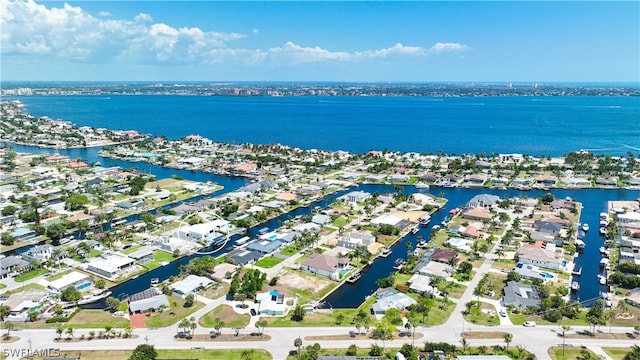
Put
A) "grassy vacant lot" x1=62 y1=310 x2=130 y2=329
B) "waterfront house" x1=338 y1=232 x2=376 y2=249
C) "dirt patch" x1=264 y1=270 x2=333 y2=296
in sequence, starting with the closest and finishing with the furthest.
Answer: "grassy vacant lot" x1=62 y1=310 x2=130 y2=329, "dirt patch" x1=264 y1=270 x2=333 y2=296, "waterfront house" x1=338 y1=232 x2=376 y2=249

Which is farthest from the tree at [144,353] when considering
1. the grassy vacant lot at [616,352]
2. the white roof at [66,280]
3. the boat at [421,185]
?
the boat at [421,185]

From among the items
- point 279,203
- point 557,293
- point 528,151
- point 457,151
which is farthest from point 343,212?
point 528,151

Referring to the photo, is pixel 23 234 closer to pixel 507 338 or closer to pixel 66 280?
pixel 66 280

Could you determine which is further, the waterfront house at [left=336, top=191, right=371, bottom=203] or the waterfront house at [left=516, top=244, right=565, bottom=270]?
the waterfront house at [left=336, top=191, right=371, bottom=203]

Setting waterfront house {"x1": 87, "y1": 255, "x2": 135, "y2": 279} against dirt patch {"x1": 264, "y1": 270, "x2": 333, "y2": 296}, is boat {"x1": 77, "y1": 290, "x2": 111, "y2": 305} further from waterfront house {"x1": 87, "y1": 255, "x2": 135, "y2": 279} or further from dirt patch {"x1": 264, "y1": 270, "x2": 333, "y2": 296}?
dirt patch {"x1": 264, "y1": 270, "x2": 333, "y2": 296}

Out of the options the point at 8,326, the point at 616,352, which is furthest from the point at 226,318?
the point at 616,352

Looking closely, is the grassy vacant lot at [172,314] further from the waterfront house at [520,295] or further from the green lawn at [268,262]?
the waterfront house at [520,295]

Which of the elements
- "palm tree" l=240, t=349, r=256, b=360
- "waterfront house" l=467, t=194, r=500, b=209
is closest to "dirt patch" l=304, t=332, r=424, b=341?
"palm tree" l=240, t=349, r=256, b=360
